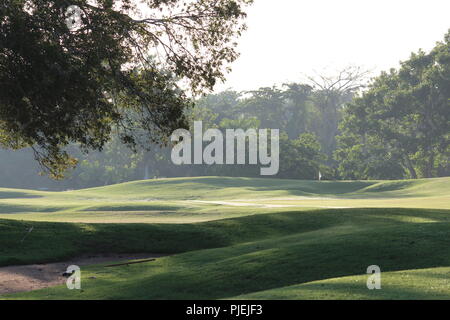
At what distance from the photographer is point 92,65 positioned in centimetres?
2106

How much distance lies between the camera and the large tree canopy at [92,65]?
19641 mm

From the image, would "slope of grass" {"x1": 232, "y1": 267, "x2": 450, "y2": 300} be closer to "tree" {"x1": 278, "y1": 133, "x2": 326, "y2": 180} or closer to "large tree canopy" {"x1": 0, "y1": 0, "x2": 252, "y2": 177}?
"large tree canopy" {"x1": 0, "y1": 0, "x2": 252, "y2": 177}

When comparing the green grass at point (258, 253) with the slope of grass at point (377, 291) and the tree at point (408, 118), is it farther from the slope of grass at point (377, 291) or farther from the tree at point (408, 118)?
the tree at point (408, 118)

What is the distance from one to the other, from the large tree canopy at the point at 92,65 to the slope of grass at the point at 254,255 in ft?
11.8

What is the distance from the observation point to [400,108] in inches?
3066

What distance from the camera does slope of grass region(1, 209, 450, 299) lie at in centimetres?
1420

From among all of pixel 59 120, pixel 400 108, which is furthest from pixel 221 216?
pixel 400 108

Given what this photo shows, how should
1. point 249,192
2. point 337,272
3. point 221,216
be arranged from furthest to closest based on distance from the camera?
point 249,192
point 221,216
point 337,272

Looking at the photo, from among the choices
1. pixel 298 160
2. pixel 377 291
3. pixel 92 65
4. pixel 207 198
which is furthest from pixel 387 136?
pixel 377 291

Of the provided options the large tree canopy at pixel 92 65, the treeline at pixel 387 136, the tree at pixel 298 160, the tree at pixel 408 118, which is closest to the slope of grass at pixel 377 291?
the large tree canopy at pixel 92 65

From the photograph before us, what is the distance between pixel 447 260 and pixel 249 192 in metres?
39.1

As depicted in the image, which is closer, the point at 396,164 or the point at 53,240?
the point at 53,240

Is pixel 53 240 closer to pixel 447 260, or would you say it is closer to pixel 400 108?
pixel 447 260

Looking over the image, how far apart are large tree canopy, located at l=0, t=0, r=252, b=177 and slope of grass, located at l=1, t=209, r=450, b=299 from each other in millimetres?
3584
